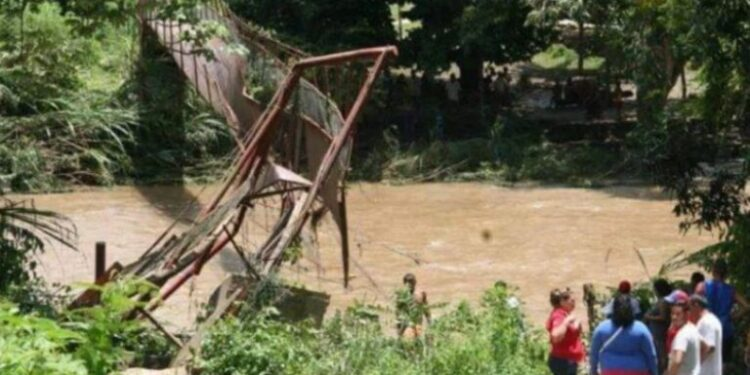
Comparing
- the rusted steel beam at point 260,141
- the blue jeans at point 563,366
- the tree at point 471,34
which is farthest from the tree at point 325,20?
the blue jeans at point 563,366

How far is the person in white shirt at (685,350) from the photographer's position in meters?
9.12

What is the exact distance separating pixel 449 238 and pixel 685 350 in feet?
48.4

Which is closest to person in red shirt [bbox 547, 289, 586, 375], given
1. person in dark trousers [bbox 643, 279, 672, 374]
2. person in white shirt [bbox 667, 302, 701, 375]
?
person in dark trousers [bbox 643, 279, 672, 374]

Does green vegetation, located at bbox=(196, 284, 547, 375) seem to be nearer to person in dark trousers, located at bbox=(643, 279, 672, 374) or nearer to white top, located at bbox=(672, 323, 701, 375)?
person in dark trousers, located at bbox=(643, 279, 672, 374)

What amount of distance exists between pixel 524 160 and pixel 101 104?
816 centimetres

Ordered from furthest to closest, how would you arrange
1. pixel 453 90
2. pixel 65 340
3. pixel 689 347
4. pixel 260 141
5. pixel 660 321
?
pixel 453 90 → pixel 260 141 → pixel 660 321 → pixel 689 347 → pixel 65 340

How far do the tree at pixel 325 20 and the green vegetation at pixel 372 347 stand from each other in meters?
19.9

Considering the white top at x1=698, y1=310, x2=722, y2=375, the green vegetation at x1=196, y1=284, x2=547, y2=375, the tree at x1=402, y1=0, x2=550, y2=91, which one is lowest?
the green vegetation at x1=196, y1=284, x2=547, y2=375

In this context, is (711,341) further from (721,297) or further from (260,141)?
(260,141)

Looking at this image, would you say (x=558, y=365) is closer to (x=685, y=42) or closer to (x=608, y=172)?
(x=685, y=42)

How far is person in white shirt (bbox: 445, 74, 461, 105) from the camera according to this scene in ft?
114

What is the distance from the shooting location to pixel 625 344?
9.07 metres

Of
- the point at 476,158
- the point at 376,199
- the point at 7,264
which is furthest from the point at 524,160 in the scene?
the point at 7,264

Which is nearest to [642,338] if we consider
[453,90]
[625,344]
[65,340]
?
[625,344]
